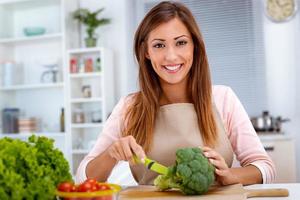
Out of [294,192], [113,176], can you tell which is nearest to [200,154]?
[294,192]

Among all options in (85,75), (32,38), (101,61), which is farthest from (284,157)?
(32,38)

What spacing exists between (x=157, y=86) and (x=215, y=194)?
622 mm

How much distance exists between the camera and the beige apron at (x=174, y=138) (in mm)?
1497

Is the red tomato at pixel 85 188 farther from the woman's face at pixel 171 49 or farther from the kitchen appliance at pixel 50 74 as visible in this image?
the kitchen appliance at pixel 50 74

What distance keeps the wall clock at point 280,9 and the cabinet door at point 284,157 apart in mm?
1251

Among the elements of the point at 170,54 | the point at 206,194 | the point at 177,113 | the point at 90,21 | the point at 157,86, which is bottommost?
the point at 206,194

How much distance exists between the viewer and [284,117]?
13.1 ft

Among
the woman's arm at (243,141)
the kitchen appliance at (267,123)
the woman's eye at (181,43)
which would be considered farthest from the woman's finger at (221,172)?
the kitchen appliance at (267,123)

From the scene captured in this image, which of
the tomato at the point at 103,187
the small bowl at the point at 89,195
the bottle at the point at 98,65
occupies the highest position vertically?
the bottle at the point at 98,65

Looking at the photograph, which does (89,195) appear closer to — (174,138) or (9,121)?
(174,138)

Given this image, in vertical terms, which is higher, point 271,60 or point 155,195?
point 271,60

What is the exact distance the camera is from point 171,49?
1.48 metres

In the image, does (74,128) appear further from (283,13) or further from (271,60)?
(283,13)

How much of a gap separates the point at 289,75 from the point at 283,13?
0.60 metres
